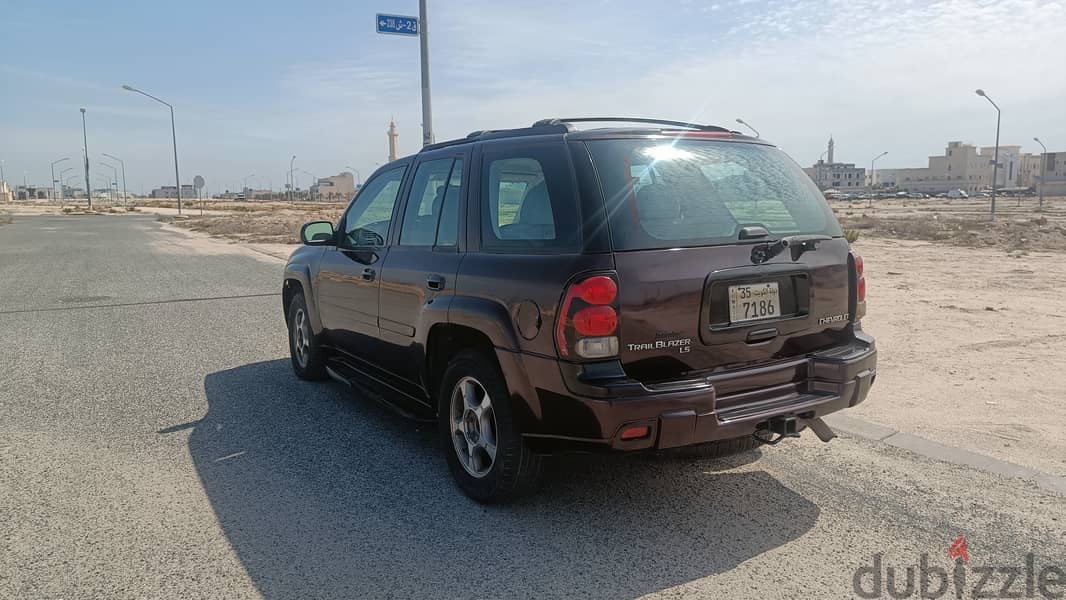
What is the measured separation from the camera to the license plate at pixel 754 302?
11.5 ft

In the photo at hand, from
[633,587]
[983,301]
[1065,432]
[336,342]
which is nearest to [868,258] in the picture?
[983,301]

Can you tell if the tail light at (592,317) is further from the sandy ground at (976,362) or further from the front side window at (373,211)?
the sandy ground at (976,362)

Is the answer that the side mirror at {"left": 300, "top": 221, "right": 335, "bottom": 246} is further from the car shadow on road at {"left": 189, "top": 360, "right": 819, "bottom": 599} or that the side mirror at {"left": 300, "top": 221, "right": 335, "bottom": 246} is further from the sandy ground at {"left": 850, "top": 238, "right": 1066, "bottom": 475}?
the sandy ground at {"left": 850, "top": 238, "right": 1066, "bottom": 475}

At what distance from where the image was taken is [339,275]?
18.1 ft

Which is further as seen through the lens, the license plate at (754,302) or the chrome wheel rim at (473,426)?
the chrome wheel rim at (473,426)

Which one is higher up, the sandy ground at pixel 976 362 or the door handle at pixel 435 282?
the door handle at pixel 435 282

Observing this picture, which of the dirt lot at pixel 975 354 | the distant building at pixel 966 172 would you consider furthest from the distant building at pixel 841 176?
the dirt lot at pixel 975 354

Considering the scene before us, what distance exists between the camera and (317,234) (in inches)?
222

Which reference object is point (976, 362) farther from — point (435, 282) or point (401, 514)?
point (401, 514)

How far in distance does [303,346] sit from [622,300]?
4.04 meters

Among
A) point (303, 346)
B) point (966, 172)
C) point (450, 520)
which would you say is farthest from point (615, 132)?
point (966, 172)

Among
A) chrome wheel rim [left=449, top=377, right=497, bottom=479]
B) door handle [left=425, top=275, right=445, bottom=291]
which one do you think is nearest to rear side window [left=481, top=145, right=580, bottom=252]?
door handle [left=425, top=275, right=445, bottom=291]

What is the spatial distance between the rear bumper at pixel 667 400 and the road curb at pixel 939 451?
1160 millimetres

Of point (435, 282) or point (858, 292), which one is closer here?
point (858, 292)
